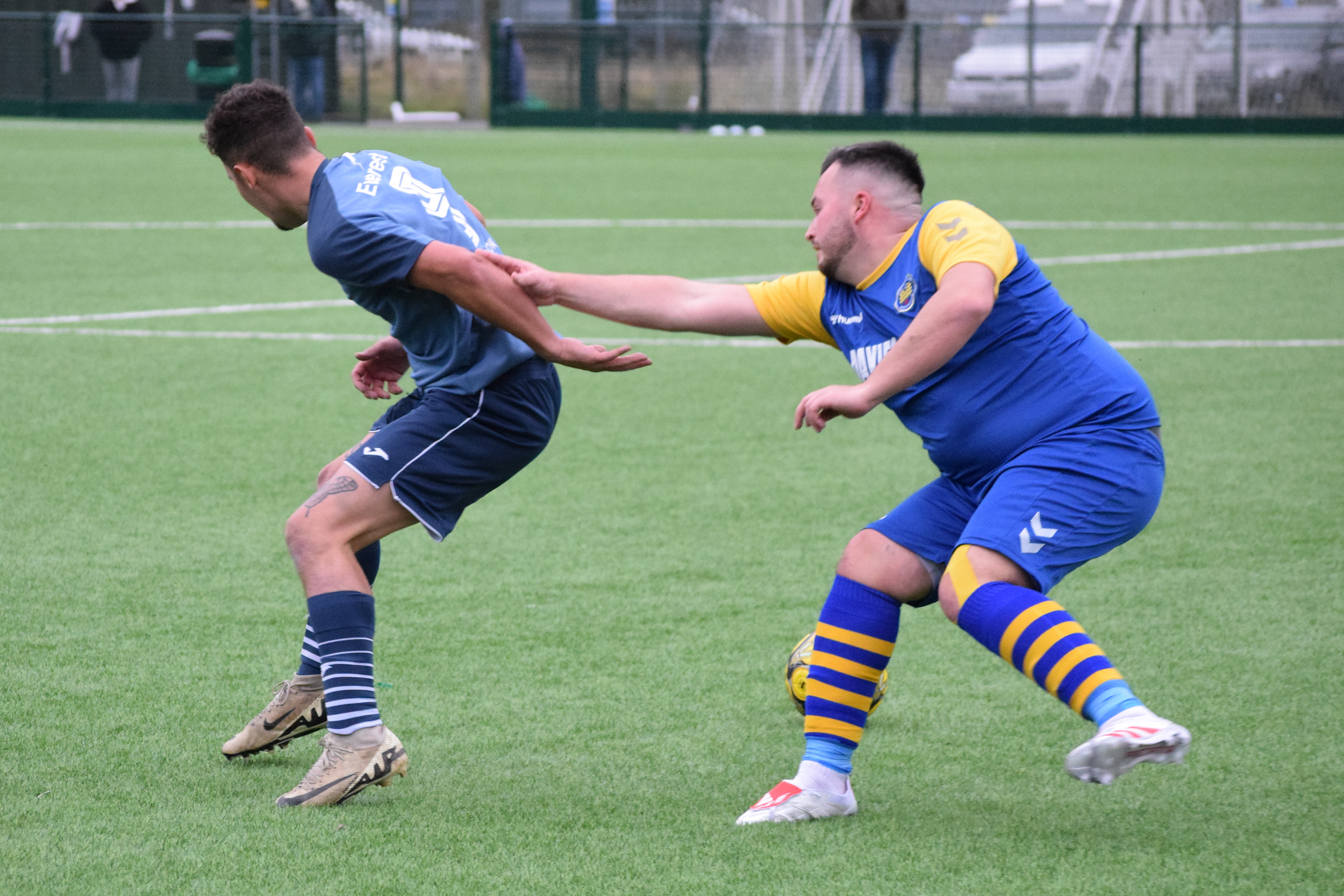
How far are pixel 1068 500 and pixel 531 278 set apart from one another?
1.35 meters

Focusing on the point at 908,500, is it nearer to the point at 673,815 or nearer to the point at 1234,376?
the point at 673,815

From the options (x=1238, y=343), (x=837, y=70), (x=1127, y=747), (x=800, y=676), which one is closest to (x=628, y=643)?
(x=800, y=676)

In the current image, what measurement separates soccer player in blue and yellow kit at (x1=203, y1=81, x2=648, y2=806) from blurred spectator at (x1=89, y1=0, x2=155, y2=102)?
24703 mm

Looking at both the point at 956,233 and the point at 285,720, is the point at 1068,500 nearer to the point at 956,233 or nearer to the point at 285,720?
the point at 956,233

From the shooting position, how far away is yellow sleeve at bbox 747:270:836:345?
393cm

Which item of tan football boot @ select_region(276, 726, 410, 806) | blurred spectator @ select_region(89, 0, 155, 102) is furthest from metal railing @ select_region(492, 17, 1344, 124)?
tan football boot @ select_region(276, 726, 410, 806)

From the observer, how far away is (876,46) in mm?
27453

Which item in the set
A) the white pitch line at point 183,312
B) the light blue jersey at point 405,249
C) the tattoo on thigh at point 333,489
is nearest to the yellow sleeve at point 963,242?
the light blue jersey at point 405,249

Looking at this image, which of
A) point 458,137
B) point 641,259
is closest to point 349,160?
point 641,259

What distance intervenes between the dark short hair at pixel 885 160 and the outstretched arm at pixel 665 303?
423 mm

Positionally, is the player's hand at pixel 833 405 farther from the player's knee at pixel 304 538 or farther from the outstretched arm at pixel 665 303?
the player's knee at pixel 304 538

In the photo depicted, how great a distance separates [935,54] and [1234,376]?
19.3 meters

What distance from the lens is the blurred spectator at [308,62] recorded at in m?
26.7

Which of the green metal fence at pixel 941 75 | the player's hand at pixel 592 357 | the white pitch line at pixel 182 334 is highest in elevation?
the green metal fence at pixel 941 75
